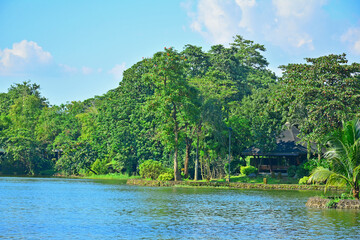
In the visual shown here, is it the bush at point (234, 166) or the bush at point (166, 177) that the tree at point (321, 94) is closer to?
the bush at point (234, 166)

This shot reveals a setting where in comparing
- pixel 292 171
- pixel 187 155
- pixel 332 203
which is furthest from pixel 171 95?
pixel 332 203

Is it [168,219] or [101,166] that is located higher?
[101,166]

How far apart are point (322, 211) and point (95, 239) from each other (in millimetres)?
16374

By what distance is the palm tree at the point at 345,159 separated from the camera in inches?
1267

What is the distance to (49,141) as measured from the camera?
9544 centimetres

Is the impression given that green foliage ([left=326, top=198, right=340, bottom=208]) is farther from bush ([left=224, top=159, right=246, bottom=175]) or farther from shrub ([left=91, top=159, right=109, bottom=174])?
shrub ([left=91, top=159, right=109, bottom=174])

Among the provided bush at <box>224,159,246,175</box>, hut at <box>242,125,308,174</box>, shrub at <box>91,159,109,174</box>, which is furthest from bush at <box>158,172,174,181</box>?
shrub at <box>91,159,109,174</box>

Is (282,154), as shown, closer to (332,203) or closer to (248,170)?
(248,170)

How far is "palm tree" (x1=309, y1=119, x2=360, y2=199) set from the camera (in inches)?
1267

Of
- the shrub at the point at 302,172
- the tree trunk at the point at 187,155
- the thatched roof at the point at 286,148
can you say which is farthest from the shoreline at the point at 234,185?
the thatched roof at the point at 286,148

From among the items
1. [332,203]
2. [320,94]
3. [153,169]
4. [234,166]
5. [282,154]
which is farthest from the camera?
[234,166]

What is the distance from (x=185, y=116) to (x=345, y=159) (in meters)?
28.5

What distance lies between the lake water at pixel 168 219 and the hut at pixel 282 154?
25.4 metres

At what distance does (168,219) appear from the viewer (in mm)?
26469
